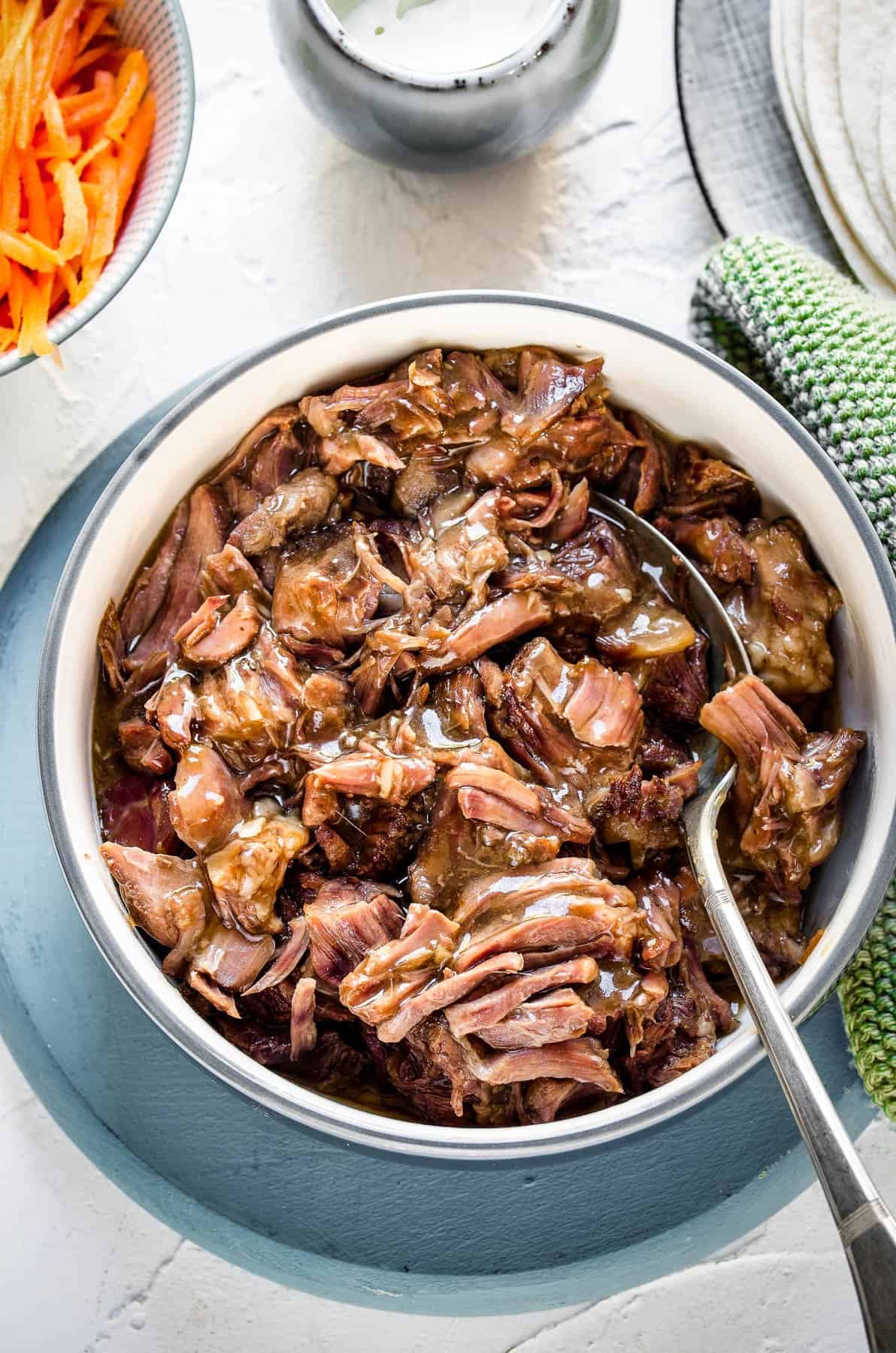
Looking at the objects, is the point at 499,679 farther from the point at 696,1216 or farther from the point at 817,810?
the point at 696,1216

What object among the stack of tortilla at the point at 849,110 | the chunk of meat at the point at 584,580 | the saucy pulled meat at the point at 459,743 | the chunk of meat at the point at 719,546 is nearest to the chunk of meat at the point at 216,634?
the saucy pulled meat at the point at 459,743

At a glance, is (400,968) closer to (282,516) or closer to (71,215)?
(282,516)

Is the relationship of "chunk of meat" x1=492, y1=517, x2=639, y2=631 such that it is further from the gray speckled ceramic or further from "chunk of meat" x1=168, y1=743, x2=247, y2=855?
the gray speckled ceramic

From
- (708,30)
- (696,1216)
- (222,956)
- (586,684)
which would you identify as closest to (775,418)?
(586,684)

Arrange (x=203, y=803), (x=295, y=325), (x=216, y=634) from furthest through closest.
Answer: (x=295, y=325)
(x=216, y=634)
(x=203, y=803)

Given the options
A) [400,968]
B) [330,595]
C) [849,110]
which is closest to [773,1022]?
[400,968]

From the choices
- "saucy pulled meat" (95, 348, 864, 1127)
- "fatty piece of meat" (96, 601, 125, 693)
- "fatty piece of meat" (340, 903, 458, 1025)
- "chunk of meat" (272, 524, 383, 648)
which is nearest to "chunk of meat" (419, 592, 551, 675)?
"saucy pulled meat" (95, 348, 864, 1127)
